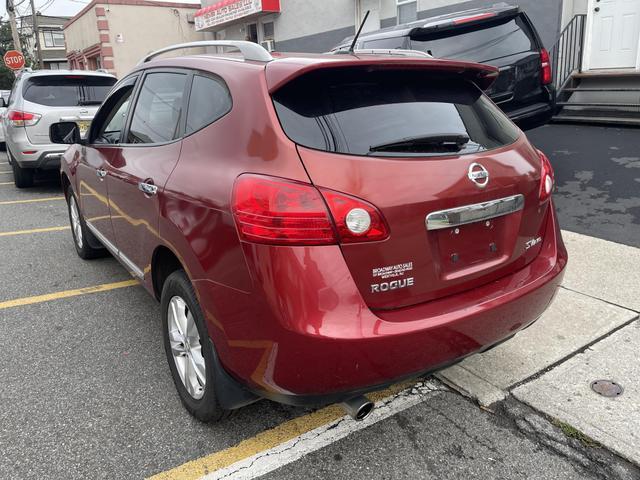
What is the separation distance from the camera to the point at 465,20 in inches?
237

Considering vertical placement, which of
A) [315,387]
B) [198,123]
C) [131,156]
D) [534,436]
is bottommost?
[534,436]

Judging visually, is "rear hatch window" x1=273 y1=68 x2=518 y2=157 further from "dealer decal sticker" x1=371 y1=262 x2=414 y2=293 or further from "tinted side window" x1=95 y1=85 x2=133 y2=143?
"tinted side window" x1=95 y1=85 x2=133 y2=143

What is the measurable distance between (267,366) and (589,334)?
2.25 meters

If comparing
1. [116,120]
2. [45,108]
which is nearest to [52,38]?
[45,108]

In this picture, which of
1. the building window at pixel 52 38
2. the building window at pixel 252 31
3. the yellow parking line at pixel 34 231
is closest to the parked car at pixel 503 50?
the yellow parking line at pixel 34 231

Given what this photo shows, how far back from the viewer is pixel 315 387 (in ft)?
6.37

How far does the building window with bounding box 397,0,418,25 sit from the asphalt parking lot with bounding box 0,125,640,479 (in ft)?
35.1

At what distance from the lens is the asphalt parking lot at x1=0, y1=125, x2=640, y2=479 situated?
2311mm

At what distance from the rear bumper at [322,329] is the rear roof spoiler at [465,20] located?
4.72 metres

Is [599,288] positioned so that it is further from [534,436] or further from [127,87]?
Result: [127,87]

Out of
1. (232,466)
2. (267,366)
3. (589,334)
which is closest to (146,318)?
(232,466)

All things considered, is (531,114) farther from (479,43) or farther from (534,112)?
(479,43)

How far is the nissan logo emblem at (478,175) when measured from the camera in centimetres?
216

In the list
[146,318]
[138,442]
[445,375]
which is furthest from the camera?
[146,318]
